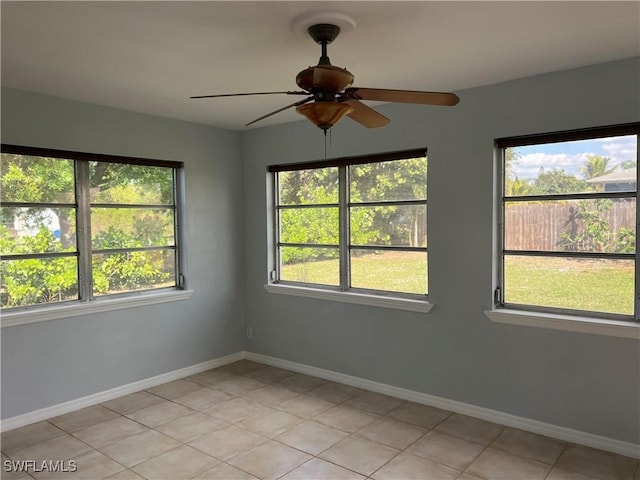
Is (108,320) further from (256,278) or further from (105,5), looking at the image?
(105,5)

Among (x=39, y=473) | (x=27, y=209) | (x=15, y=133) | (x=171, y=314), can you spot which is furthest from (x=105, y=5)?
(x=171, y=314)

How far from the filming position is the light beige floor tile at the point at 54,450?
2.99 m

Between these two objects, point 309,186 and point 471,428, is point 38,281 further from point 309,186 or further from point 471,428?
point 471,428

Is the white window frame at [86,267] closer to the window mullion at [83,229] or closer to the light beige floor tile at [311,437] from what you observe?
the window mullion at [83,229]

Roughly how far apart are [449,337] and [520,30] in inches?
86.6

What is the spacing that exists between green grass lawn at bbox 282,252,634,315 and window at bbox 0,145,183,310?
2015 mm

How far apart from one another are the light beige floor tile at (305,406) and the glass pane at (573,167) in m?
2.16

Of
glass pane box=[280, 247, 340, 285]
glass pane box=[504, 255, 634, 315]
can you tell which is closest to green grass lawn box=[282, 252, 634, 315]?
glass pane box=[504, 255, 634, 315]

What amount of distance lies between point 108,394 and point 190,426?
985mm

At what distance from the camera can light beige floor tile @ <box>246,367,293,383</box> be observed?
14.5ft

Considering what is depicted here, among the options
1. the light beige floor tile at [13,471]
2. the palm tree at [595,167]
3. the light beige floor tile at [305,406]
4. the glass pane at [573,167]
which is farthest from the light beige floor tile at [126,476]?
the palm tree at [595,167]

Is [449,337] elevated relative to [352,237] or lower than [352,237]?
lower

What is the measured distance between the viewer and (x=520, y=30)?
237cm

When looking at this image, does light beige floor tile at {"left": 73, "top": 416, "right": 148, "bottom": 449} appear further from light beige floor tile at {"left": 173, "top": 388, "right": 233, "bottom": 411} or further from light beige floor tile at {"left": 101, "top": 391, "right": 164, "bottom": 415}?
light beige floor tile at {"left": 173, "top": 388, "right": 233, "bottom": 411}
